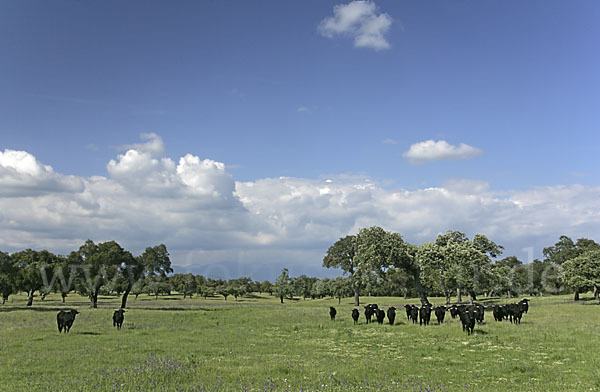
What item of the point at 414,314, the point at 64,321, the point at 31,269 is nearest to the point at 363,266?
the point at 414,314

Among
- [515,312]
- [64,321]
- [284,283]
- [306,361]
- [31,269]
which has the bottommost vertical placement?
[284,283]

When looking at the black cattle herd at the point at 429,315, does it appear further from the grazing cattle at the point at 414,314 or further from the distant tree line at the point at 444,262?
the distant tree line at the point at 444,262

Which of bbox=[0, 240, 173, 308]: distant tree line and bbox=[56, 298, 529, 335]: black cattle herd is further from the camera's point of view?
bbox=[0, 240, 173, 308]: distant tree line

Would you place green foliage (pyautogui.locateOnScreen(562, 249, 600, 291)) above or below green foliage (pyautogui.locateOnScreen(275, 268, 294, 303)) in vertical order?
above

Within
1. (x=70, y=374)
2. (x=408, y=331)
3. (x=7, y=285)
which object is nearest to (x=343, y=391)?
(x=70, y=374)

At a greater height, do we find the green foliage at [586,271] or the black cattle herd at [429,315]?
the green foliage at [586,271]

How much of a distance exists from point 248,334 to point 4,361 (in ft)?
45.7

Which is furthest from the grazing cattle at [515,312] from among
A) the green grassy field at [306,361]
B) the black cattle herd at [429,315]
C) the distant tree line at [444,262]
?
the distant tree line at [444,262]

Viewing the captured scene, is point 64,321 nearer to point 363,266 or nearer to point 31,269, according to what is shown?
point 363,266

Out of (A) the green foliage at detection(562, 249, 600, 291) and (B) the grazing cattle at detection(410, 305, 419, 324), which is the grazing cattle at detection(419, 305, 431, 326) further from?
(A) the green foliage at detection(562, 249, 600, 291)

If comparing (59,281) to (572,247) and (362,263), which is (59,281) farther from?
(572,247)

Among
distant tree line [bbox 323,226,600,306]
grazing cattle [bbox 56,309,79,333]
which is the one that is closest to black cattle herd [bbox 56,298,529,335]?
grazing cattle [bbox 56,309,79,333]

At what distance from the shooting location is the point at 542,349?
1908 cm

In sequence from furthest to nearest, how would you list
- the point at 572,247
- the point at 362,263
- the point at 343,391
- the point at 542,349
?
the point at 572,247 → the point at 362,263 → the point at 542,349 → the point at 343,391
